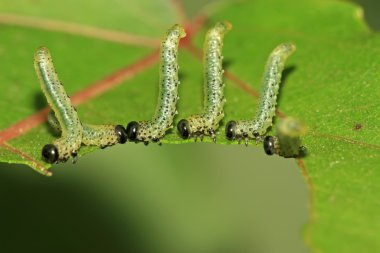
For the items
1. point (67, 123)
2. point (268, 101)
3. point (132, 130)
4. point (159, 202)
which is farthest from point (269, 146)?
point (159, 202)

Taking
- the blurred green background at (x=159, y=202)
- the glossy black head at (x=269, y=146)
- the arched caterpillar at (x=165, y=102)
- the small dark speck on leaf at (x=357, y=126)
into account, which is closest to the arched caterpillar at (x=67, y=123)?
the arched caterpillar at (x=165, y=102)

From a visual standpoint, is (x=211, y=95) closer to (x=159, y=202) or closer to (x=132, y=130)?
(x=132, y=130)

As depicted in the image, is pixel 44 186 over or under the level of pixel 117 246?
over

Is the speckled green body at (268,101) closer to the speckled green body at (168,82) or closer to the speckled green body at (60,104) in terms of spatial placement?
the speckled green body at (168,82)

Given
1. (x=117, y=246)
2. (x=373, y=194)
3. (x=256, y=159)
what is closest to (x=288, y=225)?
(x=256, y=159)

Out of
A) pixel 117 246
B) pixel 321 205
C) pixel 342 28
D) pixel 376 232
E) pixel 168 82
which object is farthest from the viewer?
pixel 117 246

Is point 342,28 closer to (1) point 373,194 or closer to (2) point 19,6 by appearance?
(1) point 373,194

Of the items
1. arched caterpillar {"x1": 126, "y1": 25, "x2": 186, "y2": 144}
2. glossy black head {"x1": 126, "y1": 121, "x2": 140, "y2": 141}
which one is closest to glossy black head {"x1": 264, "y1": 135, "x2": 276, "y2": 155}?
arched caterpillar {"x1": 126, "y1": 25, "x2": 186, "y2": 144}
